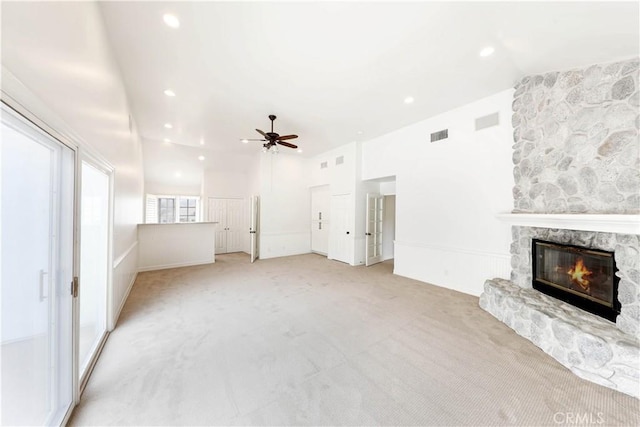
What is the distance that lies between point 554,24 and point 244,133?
5332 millimetres

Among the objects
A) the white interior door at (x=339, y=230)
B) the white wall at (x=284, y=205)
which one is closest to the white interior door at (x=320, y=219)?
the white wall at (x=284, y=205)

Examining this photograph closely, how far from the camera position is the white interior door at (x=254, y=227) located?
Result: 21.5 feet

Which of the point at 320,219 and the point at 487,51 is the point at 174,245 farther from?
the point at 487,51

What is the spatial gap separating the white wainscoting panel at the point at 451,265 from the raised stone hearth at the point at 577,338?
70 cm

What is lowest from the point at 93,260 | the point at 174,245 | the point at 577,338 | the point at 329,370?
the point at 329,370

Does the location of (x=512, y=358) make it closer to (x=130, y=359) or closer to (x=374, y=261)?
(x=130, y=359)

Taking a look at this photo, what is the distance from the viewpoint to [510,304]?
9.53 feet

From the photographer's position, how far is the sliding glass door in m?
1.22

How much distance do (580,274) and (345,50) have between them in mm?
3865

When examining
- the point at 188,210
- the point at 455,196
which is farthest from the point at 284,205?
the point at 455,196

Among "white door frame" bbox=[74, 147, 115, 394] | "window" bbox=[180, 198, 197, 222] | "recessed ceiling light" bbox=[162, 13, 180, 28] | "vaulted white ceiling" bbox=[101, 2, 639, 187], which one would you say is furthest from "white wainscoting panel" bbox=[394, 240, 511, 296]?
"window" bbox=[180, 198, 197, 222]

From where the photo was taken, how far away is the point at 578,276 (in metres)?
2.68

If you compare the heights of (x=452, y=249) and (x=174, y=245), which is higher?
(x=452, y=249)

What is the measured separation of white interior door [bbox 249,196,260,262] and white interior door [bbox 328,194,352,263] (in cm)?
231
